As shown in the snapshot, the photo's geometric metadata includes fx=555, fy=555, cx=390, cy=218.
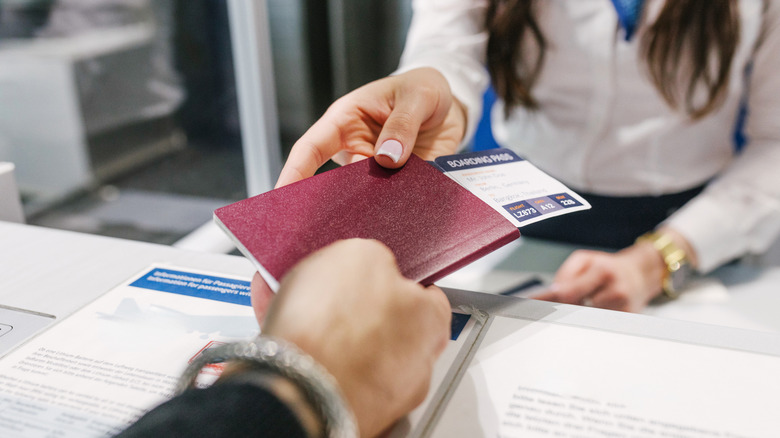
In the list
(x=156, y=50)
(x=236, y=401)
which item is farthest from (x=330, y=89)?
(x=236, y=401)

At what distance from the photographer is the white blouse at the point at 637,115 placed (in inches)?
36.2

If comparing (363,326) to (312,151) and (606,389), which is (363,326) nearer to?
(606,389)

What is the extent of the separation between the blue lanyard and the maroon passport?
0.61 metres

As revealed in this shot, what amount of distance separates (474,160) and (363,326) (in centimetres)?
27

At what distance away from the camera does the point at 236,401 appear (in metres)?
0.27

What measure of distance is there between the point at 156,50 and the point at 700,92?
180 centimetres

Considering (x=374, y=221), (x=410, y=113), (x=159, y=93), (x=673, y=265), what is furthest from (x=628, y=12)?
(x=159, y=93)

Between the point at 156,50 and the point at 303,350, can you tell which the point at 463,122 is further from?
the point at 156,50

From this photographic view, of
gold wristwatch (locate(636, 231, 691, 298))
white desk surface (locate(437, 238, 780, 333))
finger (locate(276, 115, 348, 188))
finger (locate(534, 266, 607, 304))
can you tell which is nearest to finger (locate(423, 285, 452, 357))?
finger (locate(276, 115, 348, 188))

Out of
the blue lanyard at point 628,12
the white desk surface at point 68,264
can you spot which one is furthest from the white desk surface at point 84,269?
the blue lanyard at point 628,12

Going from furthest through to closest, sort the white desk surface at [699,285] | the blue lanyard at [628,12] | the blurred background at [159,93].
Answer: the blurred background at [159,93], the blue lanyard at [628,12], the white desk surface at [699,285]

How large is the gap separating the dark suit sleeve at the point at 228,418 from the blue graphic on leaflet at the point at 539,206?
0.83 feet

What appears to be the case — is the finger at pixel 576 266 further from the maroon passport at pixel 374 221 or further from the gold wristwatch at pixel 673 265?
the maroon passport at pixel 374 221

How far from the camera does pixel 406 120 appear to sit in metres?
0.56
